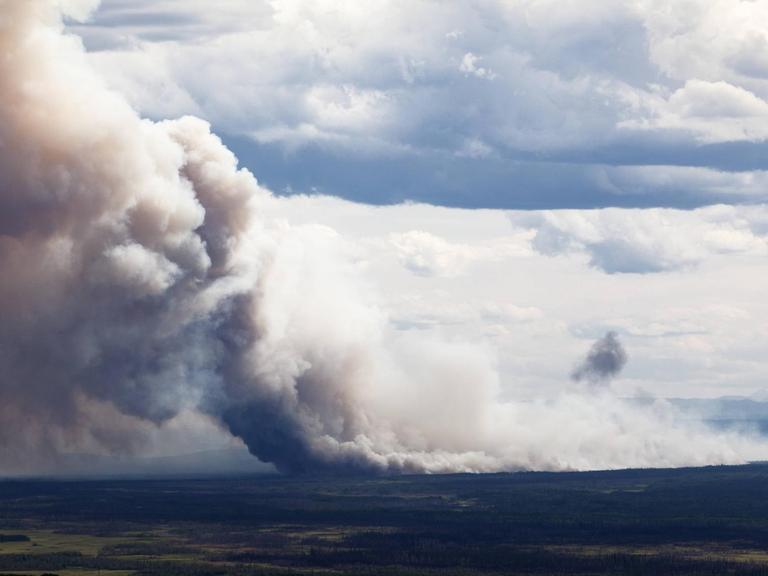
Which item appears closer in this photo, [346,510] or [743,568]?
[743,568]

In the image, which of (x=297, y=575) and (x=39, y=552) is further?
(x=39, y=552)

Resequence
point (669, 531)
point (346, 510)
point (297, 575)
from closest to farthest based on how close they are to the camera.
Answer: point (297, 575), point (669, 531), point (346, 510)

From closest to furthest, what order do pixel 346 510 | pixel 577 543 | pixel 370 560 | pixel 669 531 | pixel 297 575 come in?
pixel 297 575 < pixel 370 560 < pixel 577 543 < pixel 669 531 < pixel 346 510

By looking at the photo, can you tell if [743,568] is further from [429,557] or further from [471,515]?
[471,515]

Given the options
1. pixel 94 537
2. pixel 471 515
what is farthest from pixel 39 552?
pixel 471 515

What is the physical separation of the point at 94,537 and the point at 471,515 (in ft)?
130

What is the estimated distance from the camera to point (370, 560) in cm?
14838

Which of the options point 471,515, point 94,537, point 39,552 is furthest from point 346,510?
point 39,552

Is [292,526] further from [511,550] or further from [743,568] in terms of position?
[743,568]

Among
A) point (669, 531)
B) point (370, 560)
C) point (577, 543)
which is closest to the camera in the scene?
point (370, 560)

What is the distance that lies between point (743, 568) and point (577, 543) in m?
21.1

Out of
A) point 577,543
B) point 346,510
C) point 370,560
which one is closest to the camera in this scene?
point 370,560

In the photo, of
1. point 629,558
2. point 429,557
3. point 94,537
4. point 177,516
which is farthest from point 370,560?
point 177,516

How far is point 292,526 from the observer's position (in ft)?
582
